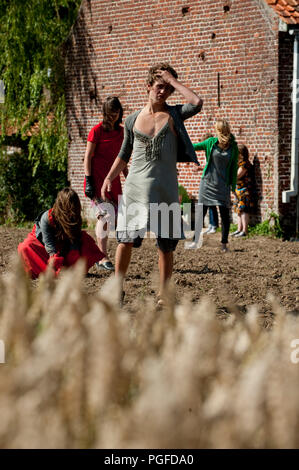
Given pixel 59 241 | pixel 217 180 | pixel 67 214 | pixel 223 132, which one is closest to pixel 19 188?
pixel 217 180

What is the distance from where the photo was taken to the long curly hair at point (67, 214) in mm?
6000

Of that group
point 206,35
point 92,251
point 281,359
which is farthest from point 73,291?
point 206,35

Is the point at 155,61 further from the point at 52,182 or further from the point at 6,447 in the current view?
the point at 6,447

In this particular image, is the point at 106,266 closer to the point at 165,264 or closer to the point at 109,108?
the point at 109,108

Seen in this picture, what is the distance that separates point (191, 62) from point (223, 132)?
153 inches

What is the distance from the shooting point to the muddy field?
6.38 meters

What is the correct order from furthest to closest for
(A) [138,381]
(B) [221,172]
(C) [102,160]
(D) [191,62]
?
1. (D) [191,62]
2. (B) [221,172]
3. (C) [102,160]
4. (A) [138,381]

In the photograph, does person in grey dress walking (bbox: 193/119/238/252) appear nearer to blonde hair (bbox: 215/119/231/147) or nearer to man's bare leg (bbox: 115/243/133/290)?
blonde hair (bbox: 215/119/231/147)

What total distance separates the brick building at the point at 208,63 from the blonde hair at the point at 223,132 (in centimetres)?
228

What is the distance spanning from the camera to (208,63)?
12.8 metres

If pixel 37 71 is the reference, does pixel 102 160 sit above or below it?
below

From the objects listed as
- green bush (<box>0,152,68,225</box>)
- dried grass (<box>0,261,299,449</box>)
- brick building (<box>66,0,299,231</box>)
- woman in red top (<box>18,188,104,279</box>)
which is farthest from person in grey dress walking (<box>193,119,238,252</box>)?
green bush (<box>0,152,68,225</box>)

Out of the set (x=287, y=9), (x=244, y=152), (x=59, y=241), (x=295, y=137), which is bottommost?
(x=59, y=241)

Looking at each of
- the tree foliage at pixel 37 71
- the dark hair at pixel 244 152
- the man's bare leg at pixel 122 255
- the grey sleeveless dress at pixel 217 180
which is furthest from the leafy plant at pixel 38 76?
the man's bare leg at pixel 122 255
